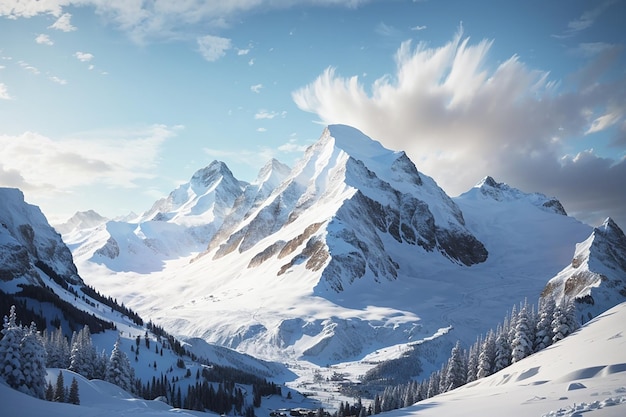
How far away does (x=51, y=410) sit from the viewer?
43062 millimetres

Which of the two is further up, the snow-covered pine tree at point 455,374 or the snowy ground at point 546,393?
the snow-covered pine tree at point 455,374

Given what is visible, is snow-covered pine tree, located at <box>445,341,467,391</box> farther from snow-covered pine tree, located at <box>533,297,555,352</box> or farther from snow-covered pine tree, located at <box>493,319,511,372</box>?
snow-covered pine tree, located at <box>533,297,555,352</box>

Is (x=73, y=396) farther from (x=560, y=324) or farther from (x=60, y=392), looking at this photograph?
(x=560, y=324)

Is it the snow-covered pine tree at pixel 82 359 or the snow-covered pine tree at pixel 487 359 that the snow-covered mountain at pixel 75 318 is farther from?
the snow-covered pine tree at pixel 487 359

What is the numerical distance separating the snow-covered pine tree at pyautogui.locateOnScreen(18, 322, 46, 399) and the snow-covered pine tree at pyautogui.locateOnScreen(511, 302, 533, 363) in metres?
66.3

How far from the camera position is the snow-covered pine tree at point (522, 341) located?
78438 mm

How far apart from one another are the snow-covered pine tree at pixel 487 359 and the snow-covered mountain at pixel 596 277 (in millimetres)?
47939

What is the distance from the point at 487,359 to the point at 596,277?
78.9m

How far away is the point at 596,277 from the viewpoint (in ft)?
467

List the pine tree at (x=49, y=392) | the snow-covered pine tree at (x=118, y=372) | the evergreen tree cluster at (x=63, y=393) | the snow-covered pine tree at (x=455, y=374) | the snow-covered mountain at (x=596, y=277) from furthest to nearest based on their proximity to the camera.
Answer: the snow-covered mountain at (x=596, y=277) < the snow-covered pine tree at (x=455, y=374) < the snow-covered pine tree at (x=118, y=372) < the pine tree at (x=49, y=392) < the evergreen tree cluster at (x=63, y=393)

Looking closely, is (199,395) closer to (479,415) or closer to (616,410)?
(479,415)

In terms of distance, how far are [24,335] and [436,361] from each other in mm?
130383

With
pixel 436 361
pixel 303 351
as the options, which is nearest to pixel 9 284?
pixel 303 351

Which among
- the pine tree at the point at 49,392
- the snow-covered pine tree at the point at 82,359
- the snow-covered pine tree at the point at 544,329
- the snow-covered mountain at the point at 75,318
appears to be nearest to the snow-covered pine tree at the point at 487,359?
the snow-covered pine tree at the point at 544,329
